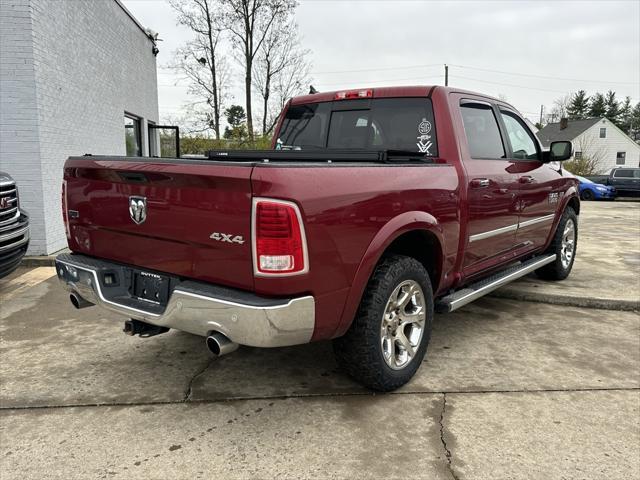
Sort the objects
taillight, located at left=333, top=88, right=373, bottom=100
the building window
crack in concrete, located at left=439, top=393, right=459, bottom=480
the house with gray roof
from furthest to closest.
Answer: the house with gray roof < the building window < taillight, located at left=333, top=88, right=373, bottom=100 < crack in concrete, located at left=439, top=393, right=459, bottom=480

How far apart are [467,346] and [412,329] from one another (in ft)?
3.25

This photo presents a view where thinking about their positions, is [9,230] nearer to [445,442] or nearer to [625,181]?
[445,442]

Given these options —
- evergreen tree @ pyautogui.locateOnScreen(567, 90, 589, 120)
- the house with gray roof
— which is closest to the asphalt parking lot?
the house with gray roof

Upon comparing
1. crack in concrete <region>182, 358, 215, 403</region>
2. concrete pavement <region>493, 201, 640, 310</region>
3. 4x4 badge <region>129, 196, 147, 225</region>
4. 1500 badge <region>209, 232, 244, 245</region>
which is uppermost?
4x4 badge <region>129, 196, 147, 225</region>

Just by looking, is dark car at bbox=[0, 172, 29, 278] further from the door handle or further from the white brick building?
the door handle

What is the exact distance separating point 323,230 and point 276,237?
26 cm

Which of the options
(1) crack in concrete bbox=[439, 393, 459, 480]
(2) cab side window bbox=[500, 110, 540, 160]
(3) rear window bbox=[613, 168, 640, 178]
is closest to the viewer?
(1) crack in concrete bbox=[439, 393, 459, 480]

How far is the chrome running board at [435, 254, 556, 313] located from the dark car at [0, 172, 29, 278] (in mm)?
4006

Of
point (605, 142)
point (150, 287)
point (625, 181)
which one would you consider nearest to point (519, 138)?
point (150, 287)

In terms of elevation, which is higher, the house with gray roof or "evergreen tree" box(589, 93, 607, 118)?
"evergreen tree" box(589, 93, 607, 118)

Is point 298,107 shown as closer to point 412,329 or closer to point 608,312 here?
point 412,329

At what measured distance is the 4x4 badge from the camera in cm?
286

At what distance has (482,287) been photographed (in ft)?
13.6

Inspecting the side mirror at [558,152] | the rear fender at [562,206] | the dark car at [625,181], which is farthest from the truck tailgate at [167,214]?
the dark car at [625,181]
